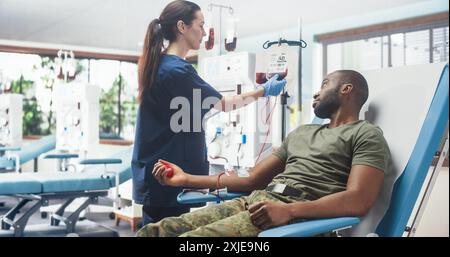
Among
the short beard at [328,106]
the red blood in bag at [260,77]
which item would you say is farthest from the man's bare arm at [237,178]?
the red blood in bag at [260,77]

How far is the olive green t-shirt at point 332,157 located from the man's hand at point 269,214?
0.71 ft

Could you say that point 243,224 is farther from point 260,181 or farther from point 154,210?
point 154,210

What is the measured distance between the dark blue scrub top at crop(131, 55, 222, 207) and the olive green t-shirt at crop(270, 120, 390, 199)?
1.27 ft

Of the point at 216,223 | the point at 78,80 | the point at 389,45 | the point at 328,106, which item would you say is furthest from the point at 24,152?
the point at 389,45

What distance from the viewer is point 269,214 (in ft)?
4.35

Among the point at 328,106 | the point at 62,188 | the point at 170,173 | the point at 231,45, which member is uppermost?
the point at 231,45

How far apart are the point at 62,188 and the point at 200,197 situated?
149 centimetres

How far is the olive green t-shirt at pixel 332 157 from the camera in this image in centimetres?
145

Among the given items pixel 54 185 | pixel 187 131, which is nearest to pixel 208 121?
pixel 187 131

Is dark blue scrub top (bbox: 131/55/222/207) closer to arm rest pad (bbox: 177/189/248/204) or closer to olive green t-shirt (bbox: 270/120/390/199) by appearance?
arm rest pad (bbox: 177/189/248/204)

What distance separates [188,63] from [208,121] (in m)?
0.30

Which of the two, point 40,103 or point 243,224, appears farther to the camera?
point 40,103

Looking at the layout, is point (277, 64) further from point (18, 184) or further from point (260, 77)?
point (18, 184)

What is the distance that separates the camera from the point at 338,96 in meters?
1.65
